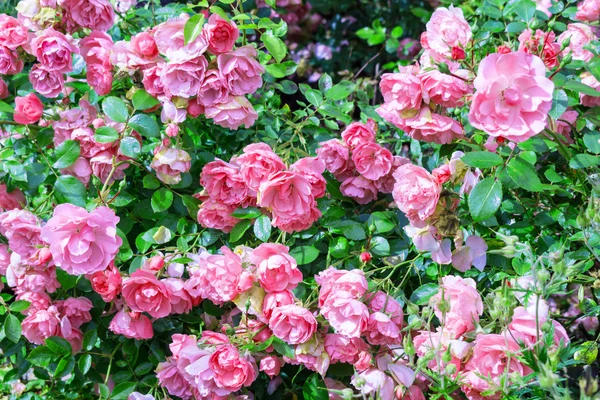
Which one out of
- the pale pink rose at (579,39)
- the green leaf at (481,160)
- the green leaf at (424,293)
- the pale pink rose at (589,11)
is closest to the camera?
the green leaf at (481,160)

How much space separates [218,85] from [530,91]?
0.60 meters

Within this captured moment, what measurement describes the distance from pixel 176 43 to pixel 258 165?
0.31m

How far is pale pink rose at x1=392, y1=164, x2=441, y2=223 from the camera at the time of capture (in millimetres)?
1431

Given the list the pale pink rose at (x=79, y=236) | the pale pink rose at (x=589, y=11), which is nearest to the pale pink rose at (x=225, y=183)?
the pale pink rose at (x=79, y=236)

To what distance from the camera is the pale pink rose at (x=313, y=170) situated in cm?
150

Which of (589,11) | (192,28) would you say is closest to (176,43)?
(192,28)

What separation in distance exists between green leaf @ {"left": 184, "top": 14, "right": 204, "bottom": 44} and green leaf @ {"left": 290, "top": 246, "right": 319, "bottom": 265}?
0.46 metres

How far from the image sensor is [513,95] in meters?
1.29

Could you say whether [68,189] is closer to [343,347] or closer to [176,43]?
[176,43]

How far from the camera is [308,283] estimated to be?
5.17 ft

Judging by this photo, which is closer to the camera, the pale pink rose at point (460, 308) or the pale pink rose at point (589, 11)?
the pale pink rose at point (460, 308)

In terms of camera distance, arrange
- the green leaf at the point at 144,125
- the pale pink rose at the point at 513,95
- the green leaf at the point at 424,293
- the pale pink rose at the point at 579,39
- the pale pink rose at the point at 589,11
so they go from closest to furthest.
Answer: the pale pink rose at the point at 513,95 → the green leaf at the point at 424,293 → the green leaf at the point at 144,125 → the pale pink rose at the point at 579,39 → the pale pink rose at the point at 589,11

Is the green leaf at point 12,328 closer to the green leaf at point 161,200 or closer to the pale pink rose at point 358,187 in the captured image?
the green leaf at point 161,200

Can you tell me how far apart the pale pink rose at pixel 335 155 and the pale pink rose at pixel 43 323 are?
25.8 inches
